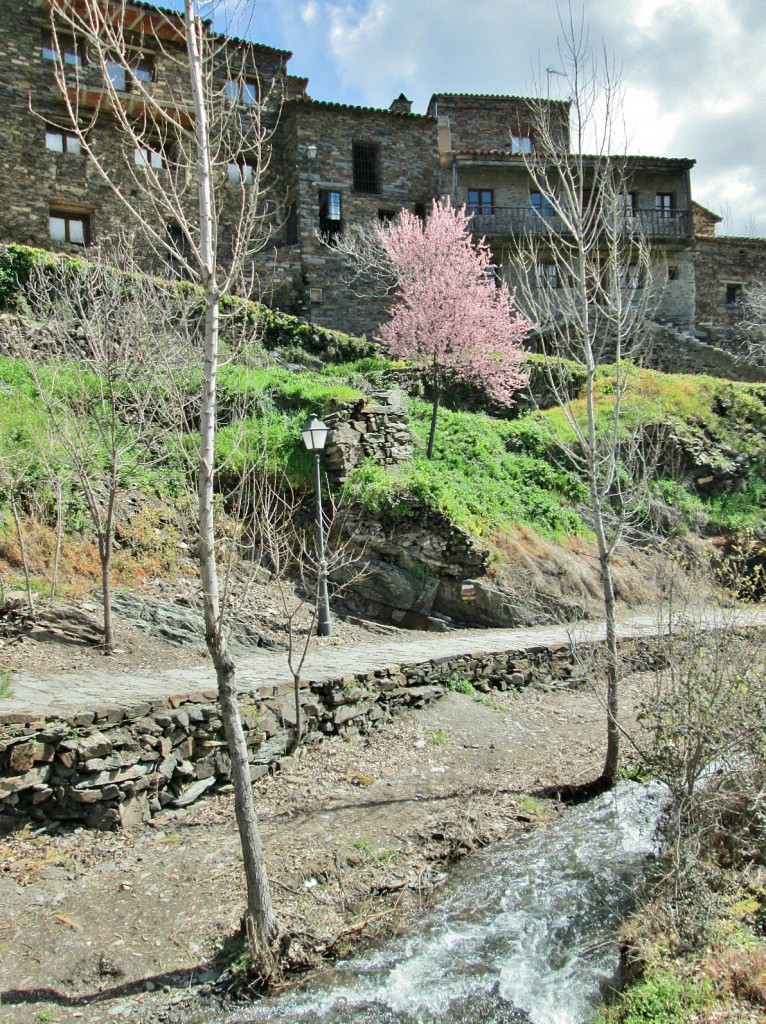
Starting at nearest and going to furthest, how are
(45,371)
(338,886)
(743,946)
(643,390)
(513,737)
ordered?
(743,946) < (338,886) < (513,737) < (45,371) < (643,390)

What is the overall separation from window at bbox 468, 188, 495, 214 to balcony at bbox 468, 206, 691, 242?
2.0 inches

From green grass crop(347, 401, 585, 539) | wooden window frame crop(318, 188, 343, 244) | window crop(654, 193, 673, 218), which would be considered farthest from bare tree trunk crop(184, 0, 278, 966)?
window crop(654, 193, 673, 218)

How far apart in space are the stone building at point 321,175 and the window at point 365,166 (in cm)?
5

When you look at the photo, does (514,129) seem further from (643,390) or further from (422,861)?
(422,861)

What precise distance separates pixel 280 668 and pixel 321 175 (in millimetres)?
23169

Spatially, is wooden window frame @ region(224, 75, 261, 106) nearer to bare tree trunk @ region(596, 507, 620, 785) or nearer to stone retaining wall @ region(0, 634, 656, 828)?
stone retaining wall @ region(0, 634, 656, 828)

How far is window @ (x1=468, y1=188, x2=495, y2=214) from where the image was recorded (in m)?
29.4

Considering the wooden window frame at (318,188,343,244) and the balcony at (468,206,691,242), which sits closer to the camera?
the wooden window frame at (318,188,343,244)

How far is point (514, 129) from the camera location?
32500mm

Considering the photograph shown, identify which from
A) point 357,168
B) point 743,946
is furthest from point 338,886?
point 357,168

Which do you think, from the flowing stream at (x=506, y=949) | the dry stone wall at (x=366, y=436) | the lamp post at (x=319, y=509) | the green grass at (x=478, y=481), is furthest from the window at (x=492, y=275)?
the flowing stream at (x=506, y=949)

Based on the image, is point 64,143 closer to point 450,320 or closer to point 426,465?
point 450,320

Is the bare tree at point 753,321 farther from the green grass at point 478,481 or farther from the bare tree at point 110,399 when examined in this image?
the bare tree at point 110,399

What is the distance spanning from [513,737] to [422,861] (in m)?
3.21
